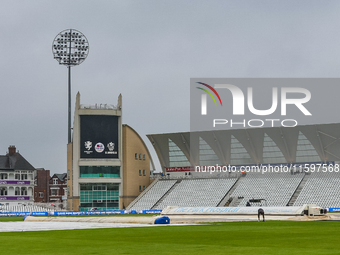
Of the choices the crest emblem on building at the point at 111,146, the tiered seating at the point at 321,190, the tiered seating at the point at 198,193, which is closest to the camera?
the tiered seating at the point at 321,190

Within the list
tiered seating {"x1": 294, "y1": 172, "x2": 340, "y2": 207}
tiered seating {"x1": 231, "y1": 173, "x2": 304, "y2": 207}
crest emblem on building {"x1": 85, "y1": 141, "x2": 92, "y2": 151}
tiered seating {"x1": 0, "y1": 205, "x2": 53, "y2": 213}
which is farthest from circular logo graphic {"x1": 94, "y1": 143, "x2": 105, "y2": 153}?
tiered seating {"x1": 294, "y1": 172, "x2": 340, "y2": 207}

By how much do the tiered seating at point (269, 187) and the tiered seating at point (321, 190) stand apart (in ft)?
6.56

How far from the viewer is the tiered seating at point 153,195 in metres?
105

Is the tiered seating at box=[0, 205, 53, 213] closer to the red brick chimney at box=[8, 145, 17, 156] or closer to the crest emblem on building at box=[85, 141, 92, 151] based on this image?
the crest emblem on building at box=[85, 141, 92, 151]

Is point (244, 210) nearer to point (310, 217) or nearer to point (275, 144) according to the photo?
point (310, 217)

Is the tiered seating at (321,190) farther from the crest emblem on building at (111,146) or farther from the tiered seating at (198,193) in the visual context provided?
the crest emblem on building at (111,146)

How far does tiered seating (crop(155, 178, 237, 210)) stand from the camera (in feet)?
331

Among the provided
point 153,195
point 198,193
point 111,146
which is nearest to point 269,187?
point 198,193

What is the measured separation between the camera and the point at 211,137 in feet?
358

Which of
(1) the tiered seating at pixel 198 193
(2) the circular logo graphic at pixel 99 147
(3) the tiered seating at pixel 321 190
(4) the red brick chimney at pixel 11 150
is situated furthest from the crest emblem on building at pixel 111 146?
(4) the red brick chimney at pixel 11 150

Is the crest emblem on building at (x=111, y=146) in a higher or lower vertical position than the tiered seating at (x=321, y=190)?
higher

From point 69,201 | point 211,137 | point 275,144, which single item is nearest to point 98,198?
point 69,201

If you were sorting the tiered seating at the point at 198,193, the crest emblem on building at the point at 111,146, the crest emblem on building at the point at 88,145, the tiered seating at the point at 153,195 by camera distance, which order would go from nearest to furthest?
1. the tiered seating at the point at 198,193
2. the crest emblem on building at the point at 88,145
3. the tiered seating at the point at 153,195
4. the crest emblem on building at the point at 111,146

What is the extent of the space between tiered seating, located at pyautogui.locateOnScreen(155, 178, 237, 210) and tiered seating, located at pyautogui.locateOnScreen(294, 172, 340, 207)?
14330 millimetres
